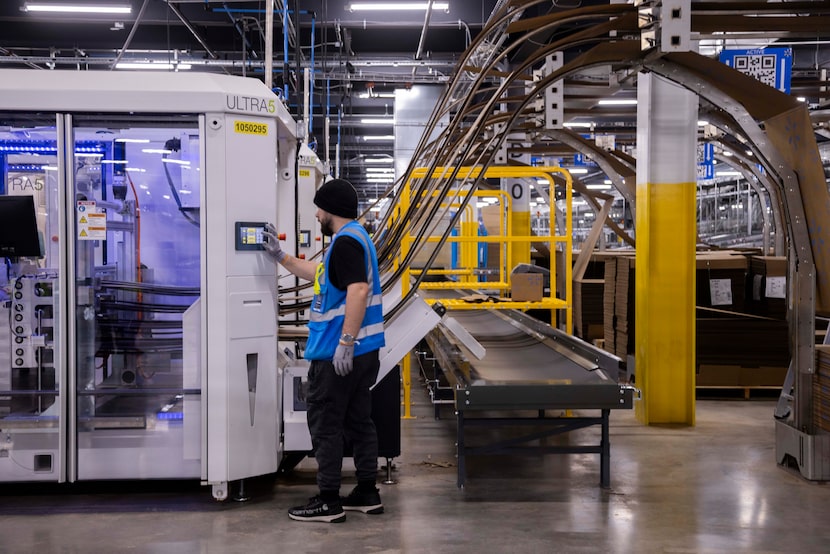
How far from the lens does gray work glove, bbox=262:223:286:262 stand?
15.3 ft

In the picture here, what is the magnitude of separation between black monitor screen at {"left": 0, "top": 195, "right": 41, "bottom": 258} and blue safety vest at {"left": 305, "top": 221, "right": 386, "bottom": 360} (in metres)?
1.72

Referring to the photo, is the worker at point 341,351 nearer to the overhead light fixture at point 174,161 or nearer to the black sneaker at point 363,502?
the black sneaker at point 363,502

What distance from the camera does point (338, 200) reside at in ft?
14.7

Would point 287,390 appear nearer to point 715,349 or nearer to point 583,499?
point 583,499

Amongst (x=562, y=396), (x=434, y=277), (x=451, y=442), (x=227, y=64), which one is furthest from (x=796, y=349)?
(x=227, y=64)

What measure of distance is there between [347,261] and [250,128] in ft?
3.42

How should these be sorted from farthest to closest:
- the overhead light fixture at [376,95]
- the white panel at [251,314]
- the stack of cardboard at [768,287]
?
the overhead light fixture at [376,95] → the stack of cardboard at [768,287] → the white panel at [251,314]

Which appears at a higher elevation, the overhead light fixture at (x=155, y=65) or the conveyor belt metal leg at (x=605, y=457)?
the overhead light fixture at (x=155, y=65)

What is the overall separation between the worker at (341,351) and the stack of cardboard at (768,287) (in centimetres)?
565

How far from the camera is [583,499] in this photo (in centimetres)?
489

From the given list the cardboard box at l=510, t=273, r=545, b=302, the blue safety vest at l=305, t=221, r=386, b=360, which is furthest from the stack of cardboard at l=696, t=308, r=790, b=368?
the blue safety vest at l=305, t=221, r=386, b=360

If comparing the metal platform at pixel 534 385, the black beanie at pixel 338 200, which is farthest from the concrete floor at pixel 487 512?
the black beanie at pixel 338 200

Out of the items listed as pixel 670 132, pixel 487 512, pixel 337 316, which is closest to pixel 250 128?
pixel 337 316

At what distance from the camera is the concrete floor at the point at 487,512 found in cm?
412
